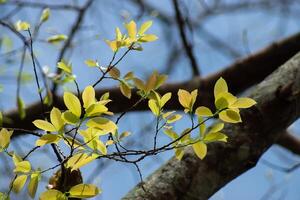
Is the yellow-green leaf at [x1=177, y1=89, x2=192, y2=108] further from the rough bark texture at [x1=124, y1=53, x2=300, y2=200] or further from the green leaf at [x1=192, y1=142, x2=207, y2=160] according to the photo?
the rough bark texture at [x1=124, y1=53, x2=300, y2=200]

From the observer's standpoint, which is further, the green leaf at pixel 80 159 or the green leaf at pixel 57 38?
the green leaf at pixel 57 38

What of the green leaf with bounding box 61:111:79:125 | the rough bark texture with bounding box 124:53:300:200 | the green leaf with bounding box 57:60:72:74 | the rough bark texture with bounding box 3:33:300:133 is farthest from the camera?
the rough bark texture with bounding box 3:33:300:133

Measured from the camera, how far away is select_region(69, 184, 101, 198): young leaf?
0.53m

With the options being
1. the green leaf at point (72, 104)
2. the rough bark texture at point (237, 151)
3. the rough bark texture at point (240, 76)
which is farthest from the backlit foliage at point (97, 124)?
the rough bark texture at point (240, 76)

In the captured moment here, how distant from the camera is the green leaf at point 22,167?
1.73 ft

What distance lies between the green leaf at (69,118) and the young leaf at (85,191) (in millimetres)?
81

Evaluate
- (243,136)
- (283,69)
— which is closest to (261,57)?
(283,69)

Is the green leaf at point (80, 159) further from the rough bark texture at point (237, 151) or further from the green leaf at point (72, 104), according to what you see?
the rough bark texture at point (237, 151)

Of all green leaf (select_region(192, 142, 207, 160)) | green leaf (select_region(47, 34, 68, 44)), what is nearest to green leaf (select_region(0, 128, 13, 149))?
green leaf (select_region(192, 142, 207, 160))

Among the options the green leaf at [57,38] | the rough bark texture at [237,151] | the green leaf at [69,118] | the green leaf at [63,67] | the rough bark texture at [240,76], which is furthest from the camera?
the rough bark texture at [240,76]

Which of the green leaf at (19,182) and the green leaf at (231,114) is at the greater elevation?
the green leaf at (231,114)

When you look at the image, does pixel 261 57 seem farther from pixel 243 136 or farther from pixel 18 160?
pixel 18 160

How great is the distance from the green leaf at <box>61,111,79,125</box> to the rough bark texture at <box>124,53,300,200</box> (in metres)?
0.24

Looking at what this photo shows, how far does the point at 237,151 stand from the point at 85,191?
1.07 feet
